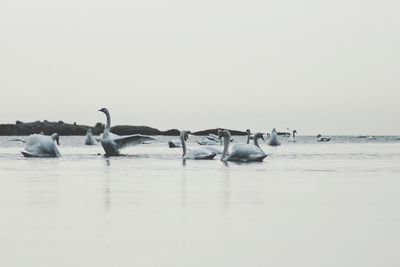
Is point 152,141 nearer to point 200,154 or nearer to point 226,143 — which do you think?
point 200,154

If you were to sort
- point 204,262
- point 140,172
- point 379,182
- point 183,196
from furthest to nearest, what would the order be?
point 140,172
point 379,182
point 183,196
point 204,262

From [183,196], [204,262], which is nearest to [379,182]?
[183,196]

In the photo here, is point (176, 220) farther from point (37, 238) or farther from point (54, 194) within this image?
point (54, 194)

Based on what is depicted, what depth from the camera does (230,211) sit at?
35.3ft

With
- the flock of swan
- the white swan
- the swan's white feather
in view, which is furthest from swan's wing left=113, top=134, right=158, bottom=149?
the swan's white feather

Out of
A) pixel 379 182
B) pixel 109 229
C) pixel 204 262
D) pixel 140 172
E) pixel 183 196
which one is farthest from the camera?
pixel 140 172

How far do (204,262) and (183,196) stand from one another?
→ 6433mm

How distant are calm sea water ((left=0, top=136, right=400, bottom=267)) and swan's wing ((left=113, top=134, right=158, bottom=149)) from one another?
15.7 m

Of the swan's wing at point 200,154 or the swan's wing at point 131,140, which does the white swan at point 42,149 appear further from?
the swan's wing at point 200,154

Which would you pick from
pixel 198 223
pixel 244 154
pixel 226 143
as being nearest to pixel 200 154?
pixel 226 143

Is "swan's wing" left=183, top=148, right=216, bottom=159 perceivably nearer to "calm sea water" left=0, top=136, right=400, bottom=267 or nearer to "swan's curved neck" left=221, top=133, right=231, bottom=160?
"swan's curved neck" left=221, top=133, right=231, bottom=160

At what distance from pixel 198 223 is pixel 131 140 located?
23844mm

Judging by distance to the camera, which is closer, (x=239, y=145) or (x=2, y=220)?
(x=2, y=220)

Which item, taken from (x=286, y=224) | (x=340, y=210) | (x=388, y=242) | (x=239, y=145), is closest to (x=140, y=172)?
(x=239, y=145)
